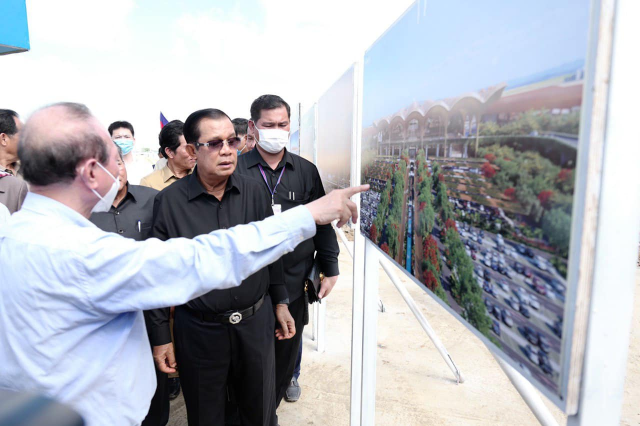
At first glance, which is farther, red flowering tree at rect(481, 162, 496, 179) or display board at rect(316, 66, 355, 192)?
display board at rect(316, 66, 355, 192)

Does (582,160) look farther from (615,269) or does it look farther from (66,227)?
(66,227)

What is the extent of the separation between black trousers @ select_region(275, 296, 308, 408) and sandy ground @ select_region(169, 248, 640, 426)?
1.22 feet

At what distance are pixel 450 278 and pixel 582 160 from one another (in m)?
0.58

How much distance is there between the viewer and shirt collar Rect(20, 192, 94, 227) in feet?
3.82

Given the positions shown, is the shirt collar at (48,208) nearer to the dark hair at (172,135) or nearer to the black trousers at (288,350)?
the black trousers at (288,350)

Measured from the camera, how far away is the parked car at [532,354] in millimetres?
828

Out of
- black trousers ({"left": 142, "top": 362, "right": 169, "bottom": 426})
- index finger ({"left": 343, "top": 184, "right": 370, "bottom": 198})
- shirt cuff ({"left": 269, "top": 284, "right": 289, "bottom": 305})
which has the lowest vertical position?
black trousers ({"left": 142, "top": 362, "right": 169, "bottom": 426})

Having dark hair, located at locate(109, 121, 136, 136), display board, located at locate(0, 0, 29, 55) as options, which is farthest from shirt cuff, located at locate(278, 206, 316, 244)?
display board, located at locate(0, 0, 29, 55)

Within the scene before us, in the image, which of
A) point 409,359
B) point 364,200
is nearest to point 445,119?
point 364,200

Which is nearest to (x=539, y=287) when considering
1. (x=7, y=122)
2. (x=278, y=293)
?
(x=278, y=293)

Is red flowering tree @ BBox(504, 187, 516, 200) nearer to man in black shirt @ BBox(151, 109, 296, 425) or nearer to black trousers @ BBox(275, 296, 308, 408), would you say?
man in black shirt @ BBox(151, 109, 296, 425)

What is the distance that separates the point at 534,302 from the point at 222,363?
1.70 meters

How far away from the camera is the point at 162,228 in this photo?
82.6 inches

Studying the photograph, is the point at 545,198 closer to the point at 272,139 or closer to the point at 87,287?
A: the point at 87,287
